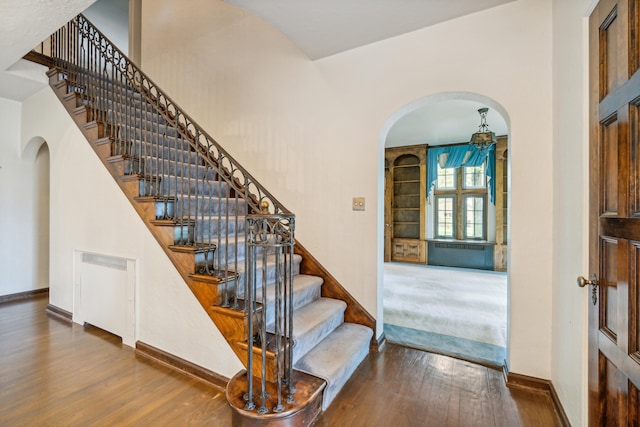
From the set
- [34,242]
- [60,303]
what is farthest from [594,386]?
[34,242]

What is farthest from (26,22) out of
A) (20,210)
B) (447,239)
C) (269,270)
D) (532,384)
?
(447,239)

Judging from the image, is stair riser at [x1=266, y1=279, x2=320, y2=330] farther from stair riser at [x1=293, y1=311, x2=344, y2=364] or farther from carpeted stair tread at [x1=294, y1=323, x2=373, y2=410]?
carpeted stair tread at [x1=294, y1=323, x2=373, y2=410]

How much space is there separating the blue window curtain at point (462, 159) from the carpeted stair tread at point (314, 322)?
5204 millimetres

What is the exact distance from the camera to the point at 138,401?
187cm

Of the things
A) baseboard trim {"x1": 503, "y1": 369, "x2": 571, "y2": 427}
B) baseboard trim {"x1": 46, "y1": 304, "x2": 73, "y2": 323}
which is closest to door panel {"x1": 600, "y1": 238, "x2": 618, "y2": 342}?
baseboard trim {"x1": 503, "y1": 369, "x2": 571, "y2": 427}

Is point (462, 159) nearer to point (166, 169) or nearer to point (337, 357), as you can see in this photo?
point (337, 357)

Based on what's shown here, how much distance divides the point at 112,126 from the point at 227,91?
1.34 meters

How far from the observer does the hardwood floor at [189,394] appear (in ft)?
5.62

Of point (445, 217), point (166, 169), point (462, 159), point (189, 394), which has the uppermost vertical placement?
point (462, 159)

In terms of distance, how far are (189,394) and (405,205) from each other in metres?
6.55

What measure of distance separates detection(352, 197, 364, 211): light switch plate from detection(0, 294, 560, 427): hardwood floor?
1.35 metres

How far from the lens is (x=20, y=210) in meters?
3.93

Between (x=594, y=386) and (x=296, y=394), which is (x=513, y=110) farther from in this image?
(x=296, y=394)

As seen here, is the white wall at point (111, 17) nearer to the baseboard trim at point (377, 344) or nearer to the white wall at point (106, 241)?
the white wall at point (106, 241)
